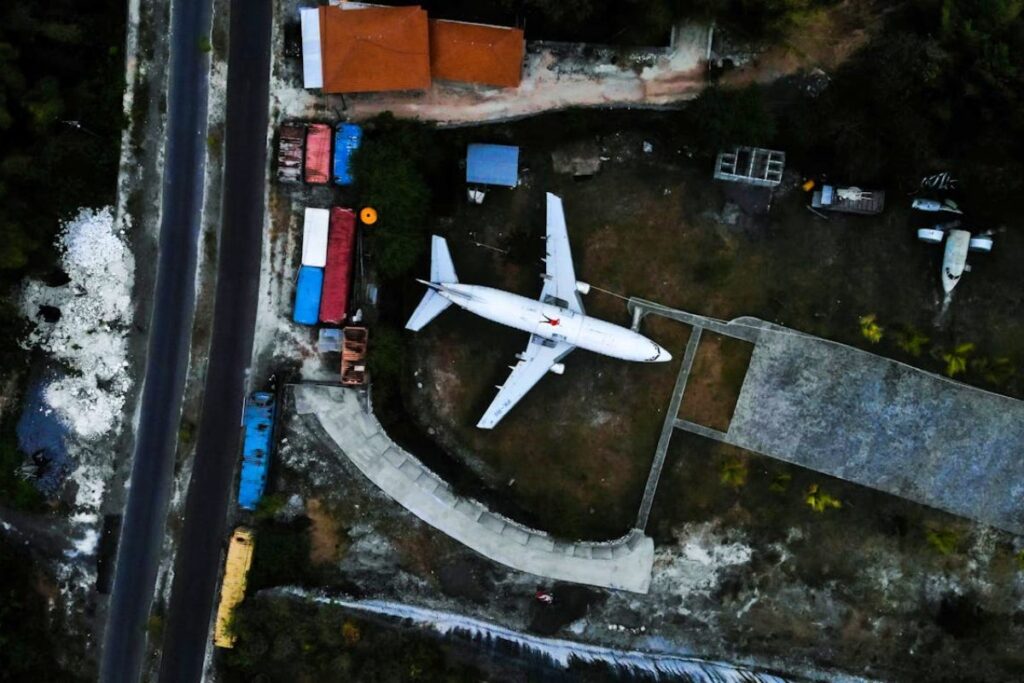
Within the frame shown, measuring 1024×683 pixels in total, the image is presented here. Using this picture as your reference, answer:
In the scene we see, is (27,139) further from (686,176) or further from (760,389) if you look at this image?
(760,389)

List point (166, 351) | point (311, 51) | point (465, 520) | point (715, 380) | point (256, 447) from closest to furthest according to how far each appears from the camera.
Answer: point (311, 51) → point (256, 447) → point (166, 351) → point (465, 520) → point (715, 380)

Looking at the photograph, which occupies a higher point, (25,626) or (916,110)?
(916,110)

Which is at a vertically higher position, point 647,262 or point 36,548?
point 647,262

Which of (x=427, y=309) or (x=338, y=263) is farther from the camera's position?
(x=427, y=309)

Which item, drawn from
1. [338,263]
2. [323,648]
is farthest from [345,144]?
[323,648]

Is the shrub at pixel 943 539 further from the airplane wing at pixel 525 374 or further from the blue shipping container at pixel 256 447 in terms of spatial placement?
the blue shipping container at pixel 256 447

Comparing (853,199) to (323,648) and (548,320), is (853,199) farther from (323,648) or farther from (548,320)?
(323,648)

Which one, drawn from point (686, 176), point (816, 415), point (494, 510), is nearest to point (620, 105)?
point (686, 176)

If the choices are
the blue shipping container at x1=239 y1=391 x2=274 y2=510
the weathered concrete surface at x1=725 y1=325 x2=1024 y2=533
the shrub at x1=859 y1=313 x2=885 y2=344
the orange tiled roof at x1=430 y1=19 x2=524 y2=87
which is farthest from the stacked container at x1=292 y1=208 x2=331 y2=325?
the shrub at x1=859 y1=313 x2=885 y2=344
